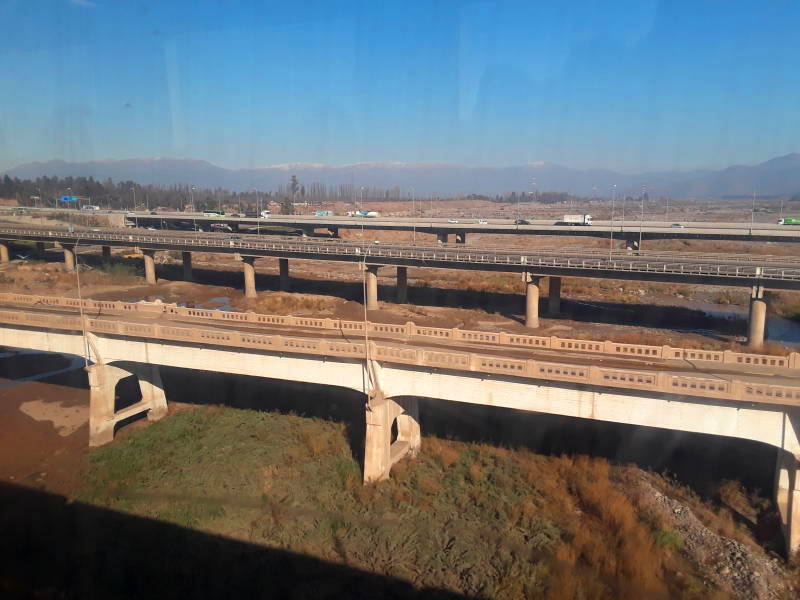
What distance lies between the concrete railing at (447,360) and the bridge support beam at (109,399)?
1.27 m

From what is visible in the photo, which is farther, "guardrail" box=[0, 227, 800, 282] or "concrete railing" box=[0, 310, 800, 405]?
"guardrail" box=[0, 227, 800, 282]

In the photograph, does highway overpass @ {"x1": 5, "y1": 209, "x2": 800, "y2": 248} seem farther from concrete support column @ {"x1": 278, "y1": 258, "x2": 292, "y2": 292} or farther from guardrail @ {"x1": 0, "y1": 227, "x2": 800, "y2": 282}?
guardrail @ {"x1": 0, "y1": 227, "x2": 800, "y2": 282}

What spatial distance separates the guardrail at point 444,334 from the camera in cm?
1327

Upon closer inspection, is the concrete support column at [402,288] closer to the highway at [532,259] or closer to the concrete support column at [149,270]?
the highway at [532,259]

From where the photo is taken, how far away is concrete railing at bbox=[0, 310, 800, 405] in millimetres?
10648

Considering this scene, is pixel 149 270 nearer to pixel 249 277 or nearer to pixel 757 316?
pixel 249 277

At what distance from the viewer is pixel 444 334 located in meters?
15.8

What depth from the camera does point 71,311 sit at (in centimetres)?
1925

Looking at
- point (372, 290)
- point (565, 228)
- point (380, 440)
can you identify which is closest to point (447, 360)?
point (380, 440)

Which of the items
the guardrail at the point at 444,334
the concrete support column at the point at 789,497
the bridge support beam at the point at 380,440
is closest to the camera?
the concrete support column at the point at 789,497

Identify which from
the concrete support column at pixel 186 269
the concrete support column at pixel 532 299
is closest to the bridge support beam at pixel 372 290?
the concrete support column at pixel 532 299

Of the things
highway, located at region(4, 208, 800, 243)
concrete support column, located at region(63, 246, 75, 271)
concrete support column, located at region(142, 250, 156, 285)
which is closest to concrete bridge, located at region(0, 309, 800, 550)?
concrete support column, located at region(142, 250, 156, 285)

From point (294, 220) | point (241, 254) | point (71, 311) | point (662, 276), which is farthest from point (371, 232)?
point (71, 311)

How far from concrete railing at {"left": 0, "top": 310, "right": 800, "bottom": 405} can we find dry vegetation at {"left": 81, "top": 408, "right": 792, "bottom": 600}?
2.71 meters
